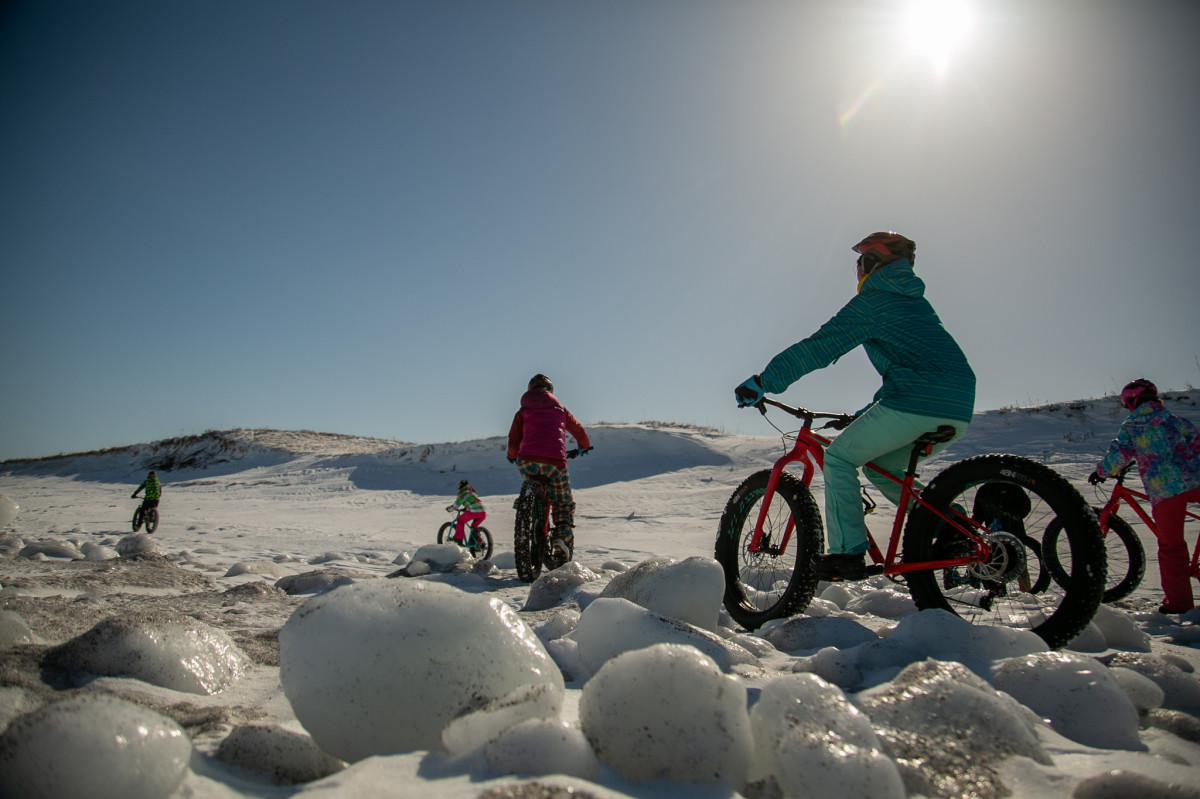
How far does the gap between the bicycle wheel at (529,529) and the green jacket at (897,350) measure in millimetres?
2791

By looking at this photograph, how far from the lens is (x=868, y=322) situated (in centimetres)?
267

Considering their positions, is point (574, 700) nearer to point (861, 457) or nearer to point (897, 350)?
point (861, 457)

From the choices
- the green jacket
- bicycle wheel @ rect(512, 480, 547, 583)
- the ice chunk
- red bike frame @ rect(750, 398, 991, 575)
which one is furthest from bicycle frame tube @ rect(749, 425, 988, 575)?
bicycle wheel @ rect(512, 480, 547, 583)

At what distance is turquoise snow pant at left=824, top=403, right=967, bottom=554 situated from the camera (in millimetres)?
2500

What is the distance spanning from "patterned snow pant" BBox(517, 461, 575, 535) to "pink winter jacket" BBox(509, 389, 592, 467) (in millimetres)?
54

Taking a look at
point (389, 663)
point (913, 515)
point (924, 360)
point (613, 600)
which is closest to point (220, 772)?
point (389, 663)

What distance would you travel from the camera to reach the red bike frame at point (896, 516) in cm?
230

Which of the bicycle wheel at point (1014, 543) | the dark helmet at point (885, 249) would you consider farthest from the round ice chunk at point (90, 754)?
the dark helmet at point (885, 249)

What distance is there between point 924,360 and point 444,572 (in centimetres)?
390

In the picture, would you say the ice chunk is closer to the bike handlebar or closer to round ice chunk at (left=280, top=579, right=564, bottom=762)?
round ice chunk at (left=280, top=579, right=564, bottom=762)

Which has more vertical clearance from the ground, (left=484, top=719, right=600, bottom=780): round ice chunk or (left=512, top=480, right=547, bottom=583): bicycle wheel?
(left=484, top=719, right=600, bottom=780): round ice chunk

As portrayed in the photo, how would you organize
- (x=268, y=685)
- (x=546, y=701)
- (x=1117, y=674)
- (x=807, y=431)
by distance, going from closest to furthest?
(x=546, y=701) < (x=1117, y=674) < (x=268, y=685) < (x=807, y=431)

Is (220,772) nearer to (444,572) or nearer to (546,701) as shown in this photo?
(546,701)

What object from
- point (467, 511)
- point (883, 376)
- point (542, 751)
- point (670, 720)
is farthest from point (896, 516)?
point (467, 511)
